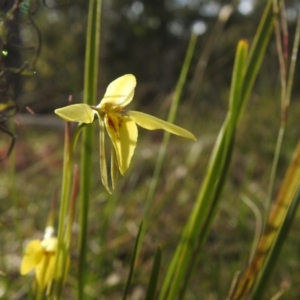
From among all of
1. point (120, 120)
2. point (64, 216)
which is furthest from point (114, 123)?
point (64, 216)

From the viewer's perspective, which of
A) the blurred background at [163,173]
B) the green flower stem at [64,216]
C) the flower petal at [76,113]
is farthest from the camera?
the blurred background at [163,173]

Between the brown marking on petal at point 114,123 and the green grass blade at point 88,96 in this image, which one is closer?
the brown marking on petal at point 114,123

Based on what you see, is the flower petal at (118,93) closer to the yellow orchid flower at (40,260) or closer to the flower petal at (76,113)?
the flower petal at (76,113)

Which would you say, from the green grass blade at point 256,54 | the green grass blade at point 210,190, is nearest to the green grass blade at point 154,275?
the green grass blade at point 210,190

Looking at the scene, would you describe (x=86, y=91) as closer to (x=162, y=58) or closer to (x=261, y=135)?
(x=261, y=135)

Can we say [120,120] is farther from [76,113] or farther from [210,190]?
[210,190]

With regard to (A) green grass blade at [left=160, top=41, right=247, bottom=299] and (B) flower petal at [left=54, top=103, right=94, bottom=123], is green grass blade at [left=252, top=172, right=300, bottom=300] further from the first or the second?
(B) flower petal at [left=54, top=103, right=94, bottom=123]

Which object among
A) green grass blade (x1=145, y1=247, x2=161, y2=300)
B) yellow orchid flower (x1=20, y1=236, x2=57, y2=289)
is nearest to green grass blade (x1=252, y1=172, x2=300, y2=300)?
green grass blade (x1=145, y1=247, x2=161, y2=300)
